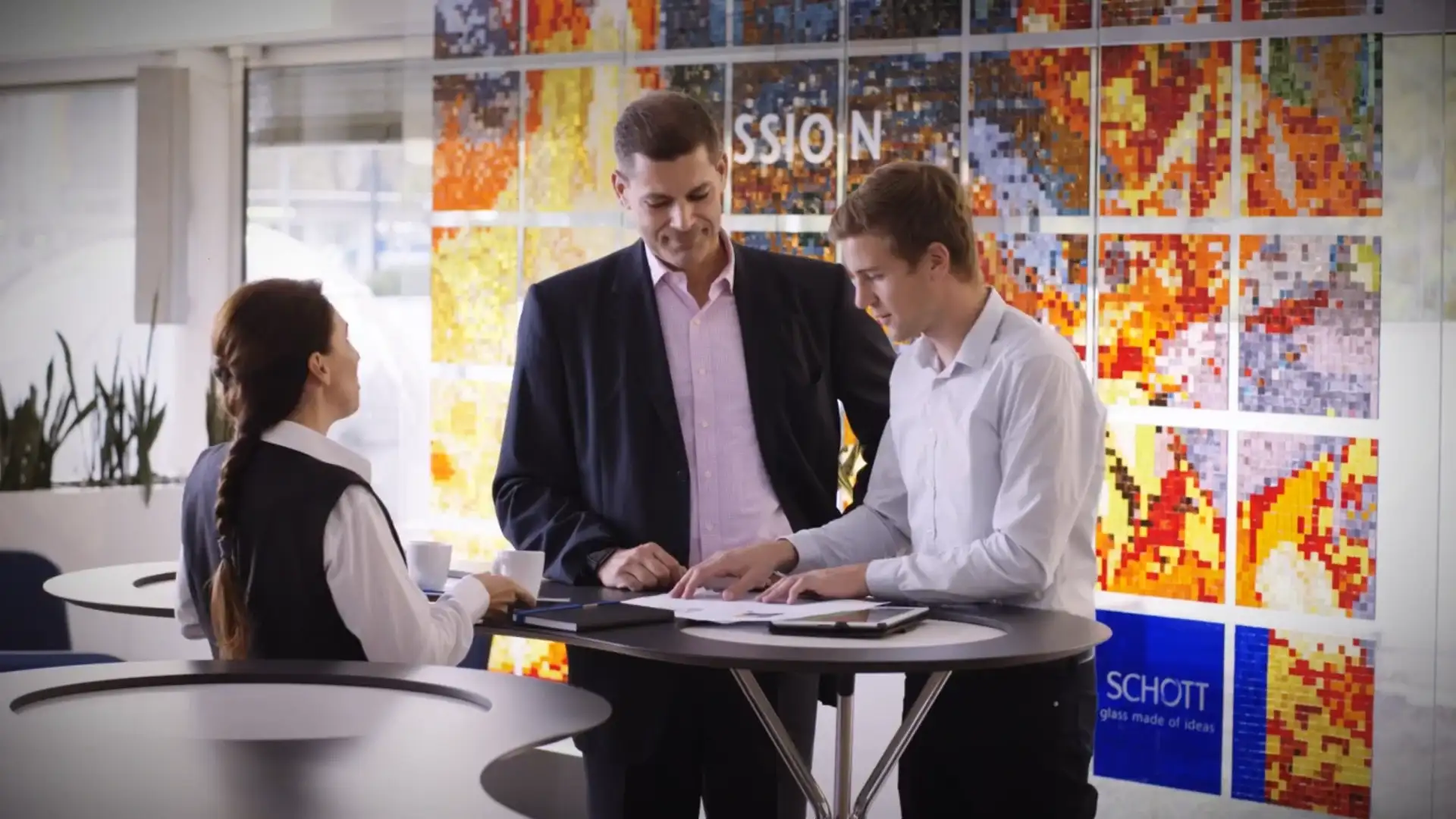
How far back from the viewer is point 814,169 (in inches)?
185

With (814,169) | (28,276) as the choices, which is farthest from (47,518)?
(814,169)

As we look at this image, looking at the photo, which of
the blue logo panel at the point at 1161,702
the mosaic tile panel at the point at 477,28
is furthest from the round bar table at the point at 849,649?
the mosaic tile panel at the point at 477,28

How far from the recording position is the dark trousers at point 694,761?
A: 259 centimetres

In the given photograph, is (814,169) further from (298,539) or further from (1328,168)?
(298,539)

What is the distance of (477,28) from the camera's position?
5.24 metres

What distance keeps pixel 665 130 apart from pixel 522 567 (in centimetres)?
78

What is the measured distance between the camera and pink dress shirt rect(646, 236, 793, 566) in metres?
2.77

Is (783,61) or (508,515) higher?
(783,61)

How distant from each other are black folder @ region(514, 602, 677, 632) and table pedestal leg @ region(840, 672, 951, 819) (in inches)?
14.0

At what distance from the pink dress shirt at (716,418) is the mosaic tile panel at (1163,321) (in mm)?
1741

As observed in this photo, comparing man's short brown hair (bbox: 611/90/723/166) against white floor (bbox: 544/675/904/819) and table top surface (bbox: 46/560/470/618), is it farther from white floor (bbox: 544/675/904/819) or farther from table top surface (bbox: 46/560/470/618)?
white floor (bbox: 544/675/904/819)

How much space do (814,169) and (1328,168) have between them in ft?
4.67

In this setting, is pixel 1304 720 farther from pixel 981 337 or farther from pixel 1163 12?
pixel 981 337

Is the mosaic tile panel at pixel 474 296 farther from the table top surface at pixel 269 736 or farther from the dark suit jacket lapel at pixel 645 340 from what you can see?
the table top surface at pixel 269 736
